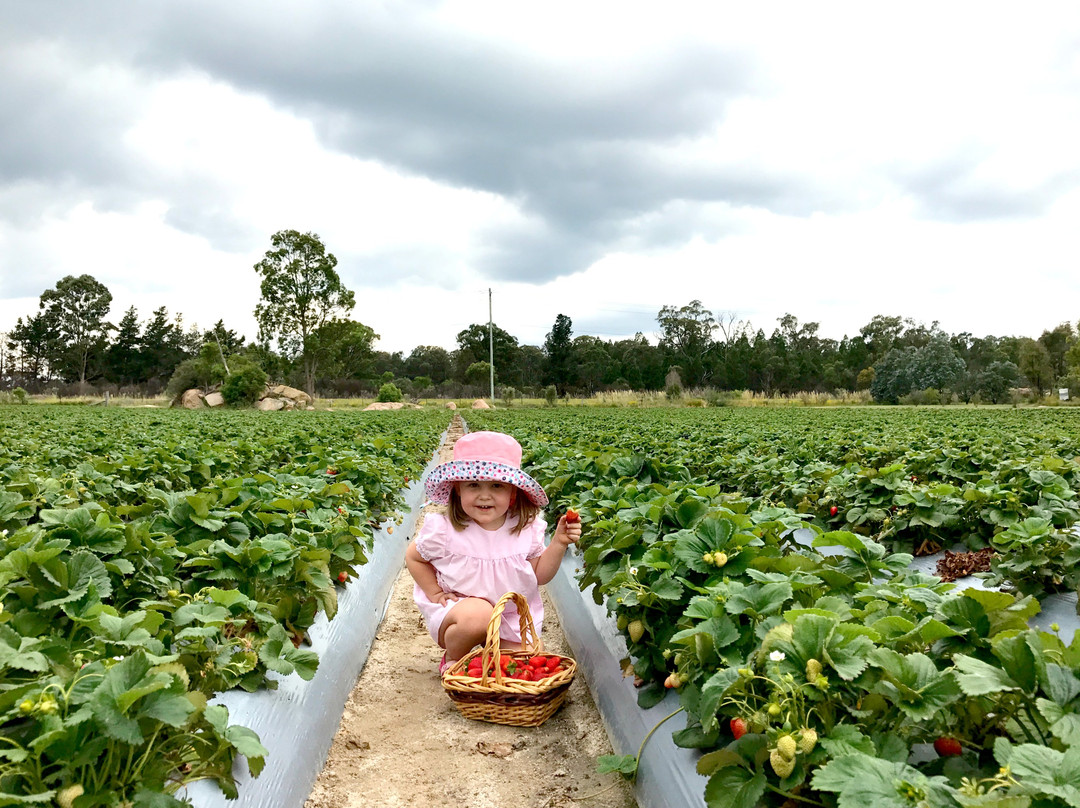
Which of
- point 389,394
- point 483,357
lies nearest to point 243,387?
point 389,394

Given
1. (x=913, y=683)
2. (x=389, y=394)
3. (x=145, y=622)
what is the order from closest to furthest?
(x=913, y=683) < (x=145, y=622) < (x=389, y=394)

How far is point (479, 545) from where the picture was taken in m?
3.75

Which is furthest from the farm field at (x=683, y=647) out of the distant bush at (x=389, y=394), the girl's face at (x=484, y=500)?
the distant bush at (x=389, y=394)

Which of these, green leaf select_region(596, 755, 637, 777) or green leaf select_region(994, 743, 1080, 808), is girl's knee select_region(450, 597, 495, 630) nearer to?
green leaf select_region(596, 755, 637, 777)

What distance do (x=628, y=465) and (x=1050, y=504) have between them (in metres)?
2.75

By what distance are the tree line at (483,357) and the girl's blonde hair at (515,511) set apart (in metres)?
45.1

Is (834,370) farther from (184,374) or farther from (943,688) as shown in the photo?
(943,688)

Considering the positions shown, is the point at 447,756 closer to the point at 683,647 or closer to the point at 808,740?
the point at 683,647

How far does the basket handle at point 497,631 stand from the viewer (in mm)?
3217

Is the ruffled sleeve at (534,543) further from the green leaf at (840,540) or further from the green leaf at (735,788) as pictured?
the green leaf at (735,788)

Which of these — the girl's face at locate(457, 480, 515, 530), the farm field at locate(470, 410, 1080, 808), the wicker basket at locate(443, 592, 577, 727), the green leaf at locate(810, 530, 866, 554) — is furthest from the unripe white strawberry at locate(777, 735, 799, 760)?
the girl's face at locate(457, 480, 515, 530)

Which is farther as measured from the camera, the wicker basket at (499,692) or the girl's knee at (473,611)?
the girl's knee at (473,611)

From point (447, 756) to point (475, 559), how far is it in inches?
36.0

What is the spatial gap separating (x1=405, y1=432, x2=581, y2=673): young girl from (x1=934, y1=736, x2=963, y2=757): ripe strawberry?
6.54 ft
